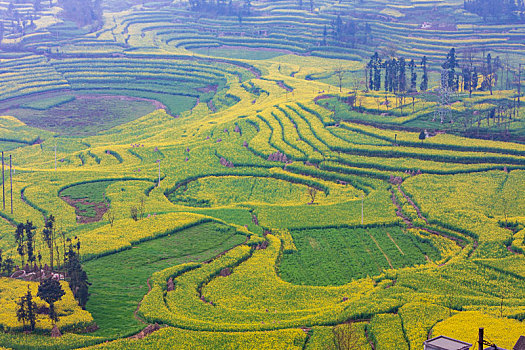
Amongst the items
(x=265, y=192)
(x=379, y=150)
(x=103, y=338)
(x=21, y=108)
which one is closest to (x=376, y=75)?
(x=379, y=150)

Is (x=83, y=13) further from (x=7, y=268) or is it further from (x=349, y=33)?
(x=7, y=268)

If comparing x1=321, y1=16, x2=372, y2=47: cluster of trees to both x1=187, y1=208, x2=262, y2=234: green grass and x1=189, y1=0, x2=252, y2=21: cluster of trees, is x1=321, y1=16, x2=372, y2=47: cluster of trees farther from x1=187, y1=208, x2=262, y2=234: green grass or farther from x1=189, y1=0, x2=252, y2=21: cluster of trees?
x1=187, y1=208, x2=262, y2=234: green grass

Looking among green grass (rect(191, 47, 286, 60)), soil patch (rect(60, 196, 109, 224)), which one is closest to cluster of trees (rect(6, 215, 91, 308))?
soil patch (rect(60, 196, 109, 224))

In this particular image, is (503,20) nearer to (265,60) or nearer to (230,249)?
(265,60)

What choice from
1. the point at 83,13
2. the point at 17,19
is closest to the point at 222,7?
the point at 83,13

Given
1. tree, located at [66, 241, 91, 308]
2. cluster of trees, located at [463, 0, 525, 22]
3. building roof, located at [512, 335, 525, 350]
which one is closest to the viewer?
building roof, located at [512, 335, 525, 350]

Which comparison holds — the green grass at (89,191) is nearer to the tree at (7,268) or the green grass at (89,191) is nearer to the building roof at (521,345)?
the tree at (7,268)

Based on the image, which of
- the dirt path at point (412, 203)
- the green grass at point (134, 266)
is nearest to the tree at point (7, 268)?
the green grass at point (134, 266)
